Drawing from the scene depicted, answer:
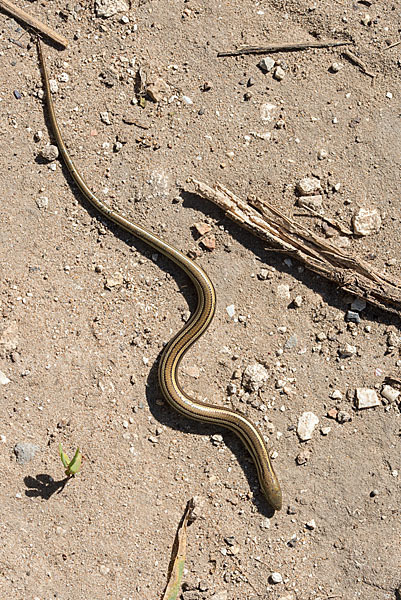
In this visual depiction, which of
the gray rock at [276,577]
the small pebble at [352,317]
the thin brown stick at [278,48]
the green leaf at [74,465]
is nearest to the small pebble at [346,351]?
the small pebble at [352,317]

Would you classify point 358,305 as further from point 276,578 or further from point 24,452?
point 24,452

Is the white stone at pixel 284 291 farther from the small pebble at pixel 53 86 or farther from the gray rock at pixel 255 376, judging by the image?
the small pebble at pixel 53 86

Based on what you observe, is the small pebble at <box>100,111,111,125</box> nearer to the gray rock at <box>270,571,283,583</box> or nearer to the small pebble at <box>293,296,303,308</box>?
the small pebble at <box>293,296,303,308</box>

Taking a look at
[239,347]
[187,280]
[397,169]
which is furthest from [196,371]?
[397,169]

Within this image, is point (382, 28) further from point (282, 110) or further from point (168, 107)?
point (168, 107)

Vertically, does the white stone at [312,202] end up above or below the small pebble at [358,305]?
above
